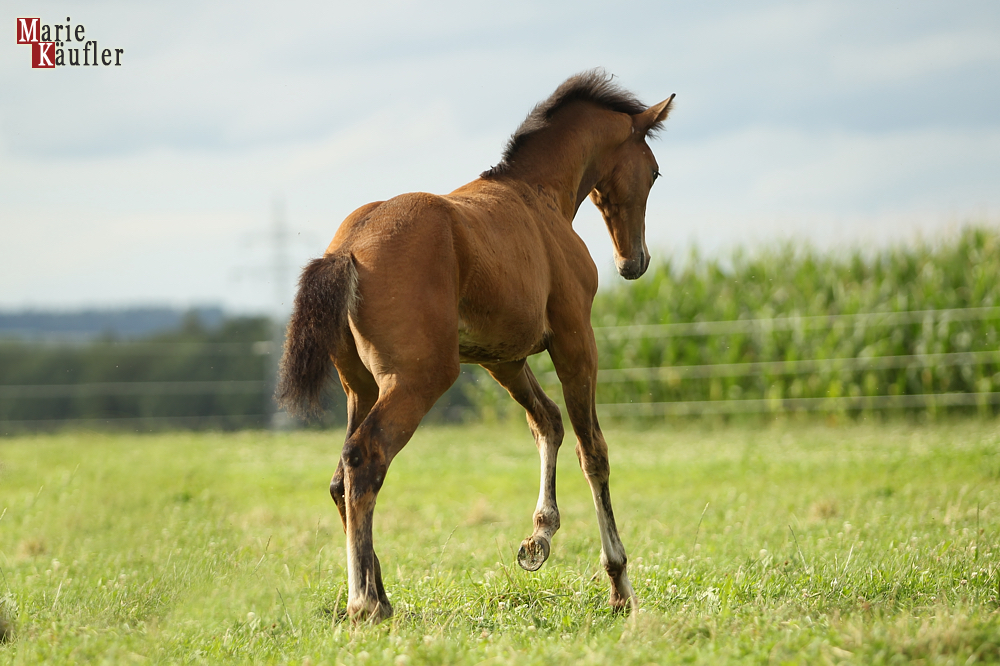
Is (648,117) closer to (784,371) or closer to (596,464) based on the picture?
(596,464)

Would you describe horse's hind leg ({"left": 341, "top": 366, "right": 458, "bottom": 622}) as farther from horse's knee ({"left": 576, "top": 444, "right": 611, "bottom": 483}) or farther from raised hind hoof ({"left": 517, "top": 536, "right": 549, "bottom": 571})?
horse's knee ({"left": 576, "top": 444, "right": 611, "bottom": 483})

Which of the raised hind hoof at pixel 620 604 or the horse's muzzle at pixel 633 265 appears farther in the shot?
the horse's muzzle at pixel 633 265

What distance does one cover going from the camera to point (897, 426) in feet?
43.3

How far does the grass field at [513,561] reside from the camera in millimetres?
3117

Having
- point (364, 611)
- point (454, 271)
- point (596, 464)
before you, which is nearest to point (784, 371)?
point (596, 464)

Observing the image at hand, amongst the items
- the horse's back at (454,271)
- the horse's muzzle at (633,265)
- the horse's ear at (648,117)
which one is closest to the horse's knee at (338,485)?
the horse's back at (454,271)

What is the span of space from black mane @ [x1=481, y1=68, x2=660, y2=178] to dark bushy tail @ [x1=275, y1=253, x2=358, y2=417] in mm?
1440

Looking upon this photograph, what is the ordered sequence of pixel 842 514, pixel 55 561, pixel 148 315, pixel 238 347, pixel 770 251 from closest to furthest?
pixel 55 561
pixel 842 514
pixel 770 251
pixel 238 347
pixel 148 315

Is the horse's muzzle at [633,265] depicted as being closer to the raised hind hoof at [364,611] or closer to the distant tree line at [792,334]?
the raised hind hoof at [364,611]

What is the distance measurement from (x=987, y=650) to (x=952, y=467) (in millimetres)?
6447

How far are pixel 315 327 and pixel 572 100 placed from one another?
2.40 meters

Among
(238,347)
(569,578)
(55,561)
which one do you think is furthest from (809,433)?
(238,347)

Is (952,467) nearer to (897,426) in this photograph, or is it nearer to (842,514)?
(842,514)

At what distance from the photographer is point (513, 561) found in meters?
4.98
